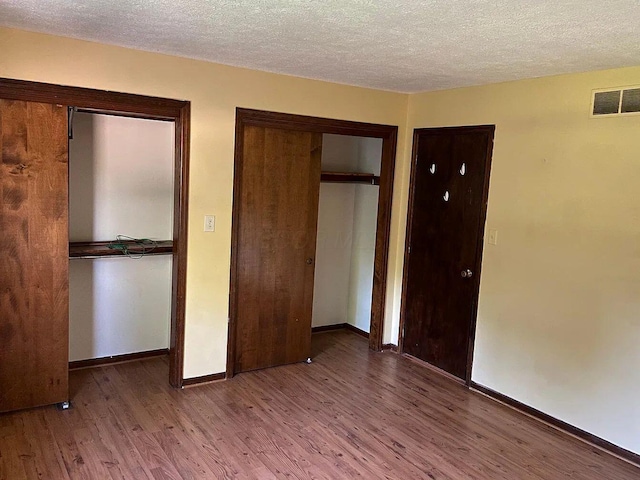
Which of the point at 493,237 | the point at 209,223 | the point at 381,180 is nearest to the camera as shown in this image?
the point at 209,223

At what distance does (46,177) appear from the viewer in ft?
10.2

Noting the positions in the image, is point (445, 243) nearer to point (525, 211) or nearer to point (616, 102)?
point (525, 211)

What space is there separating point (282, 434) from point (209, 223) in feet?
5.07

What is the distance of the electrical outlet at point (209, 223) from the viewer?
3748 millimetres

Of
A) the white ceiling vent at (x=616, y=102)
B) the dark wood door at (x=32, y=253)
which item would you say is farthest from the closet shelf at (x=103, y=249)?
the white ceiling vent at (x=616, y=102)

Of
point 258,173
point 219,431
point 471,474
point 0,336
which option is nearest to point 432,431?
point 471,474

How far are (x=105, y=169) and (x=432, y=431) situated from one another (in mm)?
3005

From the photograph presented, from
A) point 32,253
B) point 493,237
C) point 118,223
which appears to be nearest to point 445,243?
point 493,237

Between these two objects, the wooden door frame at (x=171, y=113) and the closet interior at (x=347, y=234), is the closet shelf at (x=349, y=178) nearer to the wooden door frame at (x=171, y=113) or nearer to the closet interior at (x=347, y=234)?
the closet interior at (x=347, y=234)

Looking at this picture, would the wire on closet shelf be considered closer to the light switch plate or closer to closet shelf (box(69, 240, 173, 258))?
closet shelf (box(69, 240, 173, 258))

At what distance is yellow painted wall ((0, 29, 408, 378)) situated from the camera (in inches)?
124

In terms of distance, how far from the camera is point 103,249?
12.5 ft

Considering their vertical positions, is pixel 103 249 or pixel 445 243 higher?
pixel 445 243

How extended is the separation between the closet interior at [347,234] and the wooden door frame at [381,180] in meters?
0.28
